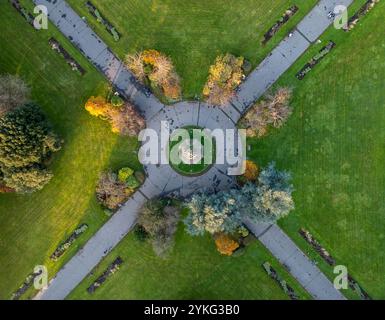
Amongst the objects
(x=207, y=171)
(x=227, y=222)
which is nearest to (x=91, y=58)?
(x=207, y=171)

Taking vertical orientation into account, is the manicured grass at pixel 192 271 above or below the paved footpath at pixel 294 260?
above

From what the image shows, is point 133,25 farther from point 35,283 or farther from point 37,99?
point 35,283

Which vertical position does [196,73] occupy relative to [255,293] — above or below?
above

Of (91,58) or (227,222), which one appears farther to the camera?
(91,58)

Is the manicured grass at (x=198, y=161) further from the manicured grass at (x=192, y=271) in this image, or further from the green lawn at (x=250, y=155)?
the manicured grass at (x=192, y=271)

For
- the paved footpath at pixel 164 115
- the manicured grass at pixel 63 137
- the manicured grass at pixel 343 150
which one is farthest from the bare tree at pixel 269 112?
the manicured grass at pixel 63 137

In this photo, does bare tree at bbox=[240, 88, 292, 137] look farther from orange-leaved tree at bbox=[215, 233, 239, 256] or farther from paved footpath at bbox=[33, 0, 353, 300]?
orange-leaved tree at bbox=[215, 233, 239, 256]
